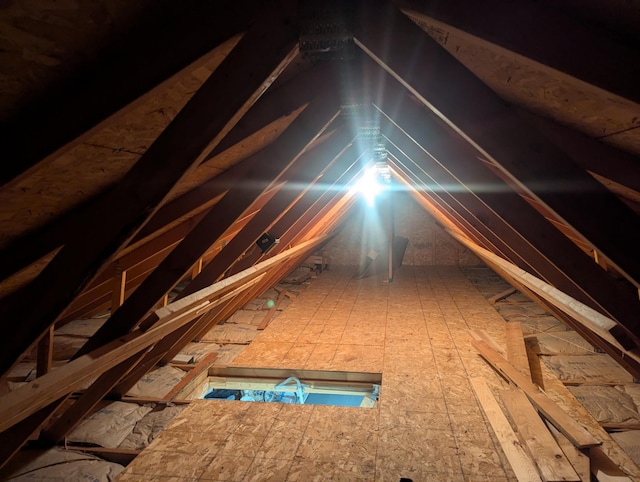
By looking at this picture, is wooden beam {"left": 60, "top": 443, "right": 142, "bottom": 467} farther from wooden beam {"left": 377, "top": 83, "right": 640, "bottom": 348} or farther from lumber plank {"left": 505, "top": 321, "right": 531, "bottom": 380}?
lumber plank {"left": 505, "top": 321, "right": 531, "bottom": 380}

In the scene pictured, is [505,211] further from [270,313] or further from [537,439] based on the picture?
[270,313]

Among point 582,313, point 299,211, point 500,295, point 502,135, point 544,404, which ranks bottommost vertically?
point 544,404

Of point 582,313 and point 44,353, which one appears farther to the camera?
point 44,353

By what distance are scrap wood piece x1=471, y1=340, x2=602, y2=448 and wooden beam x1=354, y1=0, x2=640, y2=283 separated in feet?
6.39

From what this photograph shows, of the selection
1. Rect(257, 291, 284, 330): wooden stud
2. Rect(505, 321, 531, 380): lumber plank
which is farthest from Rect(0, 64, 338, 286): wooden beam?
Rect(257, 291, 284, 330): wooden stud

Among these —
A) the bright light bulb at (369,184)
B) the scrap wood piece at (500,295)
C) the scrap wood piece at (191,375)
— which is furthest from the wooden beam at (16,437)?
the scrap wood piece at (500,295)

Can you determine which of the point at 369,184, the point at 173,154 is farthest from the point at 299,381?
the point at 369,184

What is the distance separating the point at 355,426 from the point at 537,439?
4.46 ft

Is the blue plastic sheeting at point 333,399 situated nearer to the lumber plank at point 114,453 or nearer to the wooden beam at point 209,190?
the lumber plank at point 114,453

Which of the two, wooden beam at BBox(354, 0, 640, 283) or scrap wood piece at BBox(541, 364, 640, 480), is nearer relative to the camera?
wooden beam at BBox(354, 0, 640, 283)

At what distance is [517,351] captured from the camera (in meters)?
3.57

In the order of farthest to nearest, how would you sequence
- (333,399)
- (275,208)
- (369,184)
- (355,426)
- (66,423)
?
(333,399), (369,184), (275,208), (66,423), (355,426)

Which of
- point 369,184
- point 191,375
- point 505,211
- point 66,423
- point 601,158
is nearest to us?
point 601,158

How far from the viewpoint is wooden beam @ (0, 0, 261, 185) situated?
1051 mm
